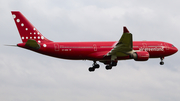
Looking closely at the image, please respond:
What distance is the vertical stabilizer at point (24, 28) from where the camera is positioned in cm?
6018

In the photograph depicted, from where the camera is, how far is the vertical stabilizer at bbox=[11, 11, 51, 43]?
197ft

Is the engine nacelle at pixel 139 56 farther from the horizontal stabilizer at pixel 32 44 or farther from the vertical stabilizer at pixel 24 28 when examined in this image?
the vertical stabilizer at pixel 24 28

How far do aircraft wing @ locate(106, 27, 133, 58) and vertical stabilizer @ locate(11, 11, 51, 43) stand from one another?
44.8 ft

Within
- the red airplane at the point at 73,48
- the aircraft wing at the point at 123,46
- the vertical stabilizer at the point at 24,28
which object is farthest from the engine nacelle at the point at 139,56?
the vertical stabilizer at the point at 24,28

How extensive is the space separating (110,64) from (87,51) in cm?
508

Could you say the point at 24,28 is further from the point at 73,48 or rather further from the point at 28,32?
the point at 73,48

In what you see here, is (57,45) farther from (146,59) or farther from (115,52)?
(146,59)

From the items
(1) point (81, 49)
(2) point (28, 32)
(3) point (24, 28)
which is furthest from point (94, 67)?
(3) point (24, 28)

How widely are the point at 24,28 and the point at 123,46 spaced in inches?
712

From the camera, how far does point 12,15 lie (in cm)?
6016

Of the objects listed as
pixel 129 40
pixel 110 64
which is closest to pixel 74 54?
pixel 110 64

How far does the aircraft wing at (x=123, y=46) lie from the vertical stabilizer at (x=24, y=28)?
44.8ft

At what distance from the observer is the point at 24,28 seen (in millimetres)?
60438

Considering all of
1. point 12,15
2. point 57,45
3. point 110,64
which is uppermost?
point 12,15
